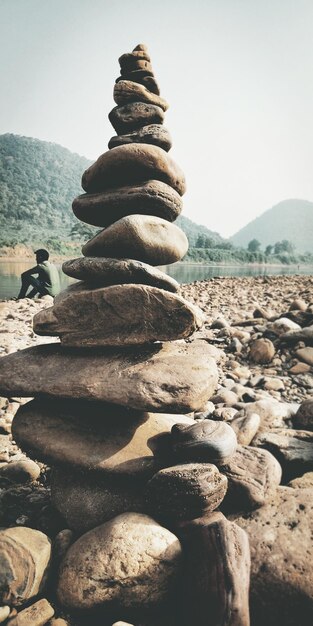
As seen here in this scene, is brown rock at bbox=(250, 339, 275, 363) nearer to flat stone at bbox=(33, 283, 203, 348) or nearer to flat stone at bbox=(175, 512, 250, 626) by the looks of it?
flat stone at bbox=(33, 283, 203, 348)

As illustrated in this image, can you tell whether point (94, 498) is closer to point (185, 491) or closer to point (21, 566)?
point (21, 566)

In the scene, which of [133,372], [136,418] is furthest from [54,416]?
[133,372]

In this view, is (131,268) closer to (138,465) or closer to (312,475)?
(138,465)

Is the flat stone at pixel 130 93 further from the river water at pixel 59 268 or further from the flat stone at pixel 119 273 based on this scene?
the river water at pixel 59 268

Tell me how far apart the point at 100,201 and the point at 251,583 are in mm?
3474

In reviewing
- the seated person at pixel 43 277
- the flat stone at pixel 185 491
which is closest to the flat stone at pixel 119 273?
the flat stone at pixel 185 491

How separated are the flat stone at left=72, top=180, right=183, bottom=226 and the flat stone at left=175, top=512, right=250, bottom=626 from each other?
9.33ft

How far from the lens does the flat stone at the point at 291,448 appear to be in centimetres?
341

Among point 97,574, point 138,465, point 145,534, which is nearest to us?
point 97,574

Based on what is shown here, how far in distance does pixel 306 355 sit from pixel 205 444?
517 centimetres

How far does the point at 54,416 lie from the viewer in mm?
3359

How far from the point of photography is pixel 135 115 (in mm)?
3916

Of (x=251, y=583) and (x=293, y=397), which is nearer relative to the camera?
(x=251, y=583)

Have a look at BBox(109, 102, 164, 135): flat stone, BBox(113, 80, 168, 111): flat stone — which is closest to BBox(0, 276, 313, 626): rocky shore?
BBox(109, 102, 164, 135): flat stone
